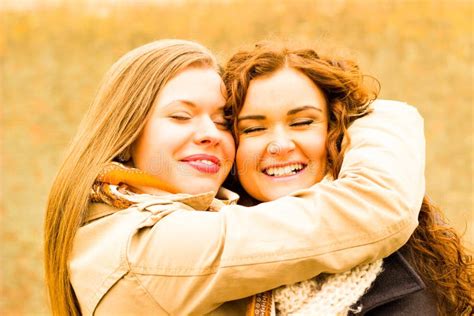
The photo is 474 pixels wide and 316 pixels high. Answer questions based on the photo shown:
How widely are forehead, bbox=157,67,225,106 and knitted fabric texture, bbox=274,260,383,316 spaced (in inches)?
30.0

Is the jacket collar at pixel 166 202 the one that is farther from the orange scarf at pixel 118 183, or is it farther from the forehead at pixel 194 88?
the forehead at pixel 194 88

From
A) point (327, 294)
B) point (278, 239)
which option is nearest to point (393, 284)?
point (327, 294)

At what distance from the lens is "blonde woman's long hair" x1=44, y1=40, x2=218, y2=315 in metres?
2.50

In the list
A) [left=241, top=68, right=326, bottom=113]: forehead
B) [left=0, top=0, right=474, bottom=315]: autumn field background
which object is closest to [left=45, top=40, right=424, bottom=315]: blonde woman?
[left=241, top=68, right=326, bottom=113]: forehead

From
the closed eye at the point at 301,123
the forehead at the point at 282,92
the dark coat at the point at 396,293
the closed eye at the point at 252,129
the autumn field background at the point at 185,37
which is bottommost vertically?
the autumn field background at the point at 185,37

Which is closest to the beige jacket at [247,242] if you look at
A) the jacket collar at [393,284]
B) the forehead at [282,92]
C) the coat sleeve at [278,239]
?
the coat sleeve at [278,239]

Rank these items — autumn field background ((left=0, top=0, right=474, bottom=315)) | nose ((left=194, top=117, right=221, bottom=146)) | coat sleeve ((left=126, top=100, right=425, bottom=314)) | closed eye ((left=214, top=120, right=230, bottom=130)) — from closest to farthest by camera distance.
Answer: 1. coat sleeve ((left=126, top=100, right=425, bottom=314))
2. nose ((left=194, top=117, right=221, bottom=146))
3. closed eye ((left=214, top=120, right=230, bottom=130))
4. autumn field background ((left=0, top=0, right=474, bottom=315))

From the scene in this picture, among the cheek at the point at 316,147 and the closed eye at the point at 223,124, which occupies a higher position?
the closed eye at the point at 223,124

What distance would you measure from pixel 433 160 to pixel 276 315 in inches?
237

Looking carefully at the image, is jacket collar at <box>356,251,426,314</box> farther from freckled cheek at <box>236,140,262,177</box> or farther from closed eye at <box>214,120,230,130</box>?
closed eye at <box>214,120,230,130</box>

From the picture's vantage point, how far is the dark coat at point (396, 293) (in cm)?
234

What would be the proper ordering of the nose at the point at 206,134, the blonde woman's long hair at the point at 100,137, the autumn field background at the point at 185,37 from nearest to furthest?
the blonde woman's long hair at the point at 100,137, the nose at the point at 206,134, the autumn field background at the point at 185,37

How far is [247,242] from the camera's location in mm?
2160

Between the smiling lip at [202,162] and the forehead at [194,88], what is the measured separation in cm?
19
